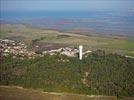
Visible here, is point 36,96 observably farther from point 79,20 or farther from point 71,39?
point 79,20

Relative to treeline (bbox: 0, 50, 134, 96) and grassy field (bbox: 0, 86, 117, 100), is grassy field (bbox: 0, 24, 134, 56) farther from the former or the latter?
grassy field (bbox: 0, 86, 117, 100)

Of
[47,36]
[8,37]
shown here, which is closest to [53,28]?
[47,36]

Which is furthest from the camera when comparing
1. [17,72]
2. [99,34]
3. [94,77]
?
[99,34]

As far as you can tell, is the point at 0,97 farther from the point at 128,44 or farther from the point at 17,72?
the point at 128,44

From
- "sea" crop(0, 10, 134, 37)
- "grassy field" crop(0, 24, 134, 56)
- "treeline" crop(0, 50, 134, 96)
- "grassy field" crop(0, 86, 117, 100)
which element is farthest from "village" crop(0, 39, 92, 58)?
"grassy field" crop(0, 86, 117, 100)

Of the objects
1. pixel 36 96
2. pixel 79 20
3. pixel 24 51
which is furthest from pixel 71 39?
pixel 36 96

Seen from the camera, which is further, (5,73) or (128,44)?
(128,44)

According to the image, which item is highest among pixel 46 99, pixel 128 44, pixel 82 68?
pixel 128 44
